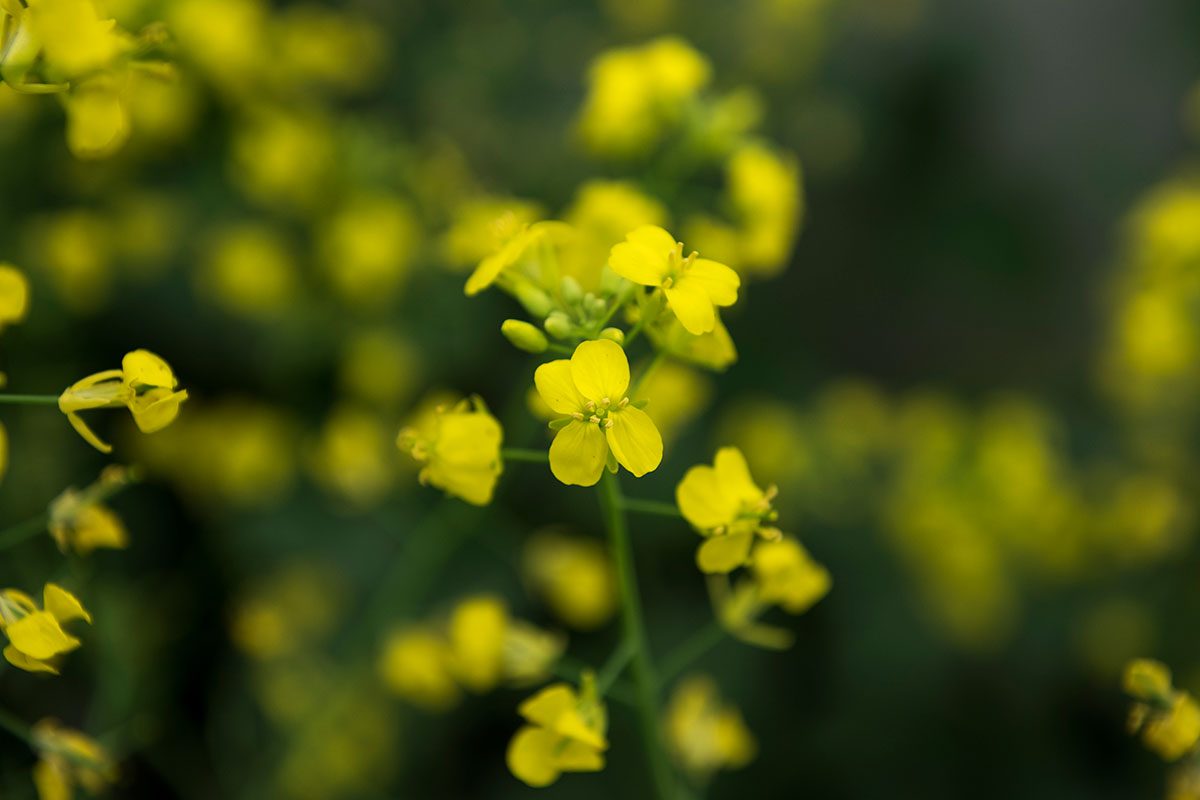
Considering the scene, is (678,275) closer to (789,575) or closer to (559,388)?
(559,388)

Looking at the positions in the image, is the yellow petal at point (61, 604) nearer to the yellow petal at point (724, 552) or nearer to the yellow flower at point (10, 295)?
the yellow flower at point (10, 295)

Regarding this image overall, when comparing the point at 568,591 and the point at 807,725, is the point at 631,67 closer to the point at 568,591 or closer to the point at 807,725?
the point at 568,591

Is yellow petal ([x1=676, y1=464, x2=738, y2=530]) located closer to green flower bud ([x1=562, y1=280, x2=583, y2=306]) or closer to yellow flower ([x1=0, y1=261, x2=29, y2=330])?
green flower bud ([x1=562, y1=280, x2=583, y2=306])

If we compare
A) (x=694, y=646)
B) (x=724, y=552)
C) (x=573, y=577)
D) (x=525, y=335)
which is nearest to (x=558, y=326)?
(x=525, y=335)

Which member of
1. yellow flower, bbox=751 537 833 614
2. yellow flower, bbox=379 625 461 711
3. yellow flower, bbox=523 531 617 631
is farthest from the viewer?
yellow flower, bbox=523 531 617 631

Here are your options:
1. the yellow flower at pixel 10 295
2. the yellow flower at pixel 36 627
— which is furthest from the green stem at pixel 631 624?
the yellow flower at pixel 10 295

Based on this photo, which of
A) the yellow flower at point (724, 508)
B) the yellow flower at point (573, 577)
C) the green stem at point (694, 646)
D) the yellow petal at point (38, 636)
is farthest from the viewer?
the green stem at point (694, 646)

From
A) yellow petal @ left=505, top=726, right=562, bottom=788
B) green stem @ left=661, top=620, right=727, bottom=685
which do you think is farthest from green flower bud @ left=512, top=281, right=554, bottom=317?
green stem @ left=661, top=620, right=727, bottom=685
